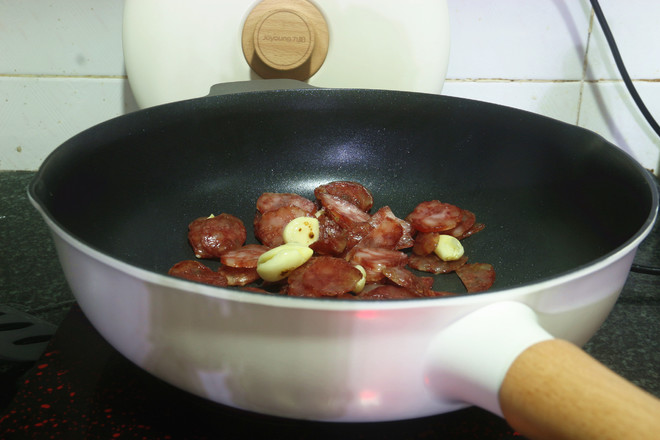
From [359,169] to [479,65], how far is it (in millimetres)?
397

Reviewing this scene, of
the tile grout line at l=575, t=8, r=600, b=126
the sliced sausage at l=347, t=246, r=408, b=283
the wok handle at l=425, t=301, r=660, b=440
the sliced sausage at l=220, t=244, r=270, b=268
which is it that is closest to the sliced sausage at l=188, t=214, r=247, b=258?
the sliced sausage at l=220, t=244, r=270, b=268

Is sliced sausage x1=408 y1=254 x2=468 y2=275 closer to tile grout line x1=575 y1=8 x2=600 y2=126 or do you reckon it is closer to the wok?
the wok

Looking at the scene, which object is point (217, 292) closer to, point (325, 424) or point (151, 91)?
point (325, 424)

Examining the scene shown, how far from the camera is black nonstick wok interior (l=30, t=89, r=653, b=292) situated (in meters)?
0.62

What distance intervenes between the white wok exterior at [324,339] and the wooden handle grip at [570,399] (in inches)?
0.5

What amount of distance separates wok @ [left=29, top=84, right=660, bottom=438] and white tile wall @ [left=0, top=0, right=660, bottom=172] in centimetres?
37

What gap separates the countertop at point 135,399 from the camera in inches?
17.5

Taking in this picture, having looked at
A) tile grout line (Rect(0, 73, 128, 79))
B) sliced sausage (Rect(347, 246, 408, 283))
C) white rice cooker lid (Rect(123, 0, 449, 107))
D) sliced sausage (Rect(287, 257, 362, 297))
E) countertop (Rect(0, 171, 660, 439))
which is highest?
white rice cooker lid (Rect(123, 0, 449, 107))

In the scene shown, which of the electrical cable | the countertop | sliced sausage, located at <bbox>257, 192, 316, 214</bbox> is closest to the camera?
the countertop

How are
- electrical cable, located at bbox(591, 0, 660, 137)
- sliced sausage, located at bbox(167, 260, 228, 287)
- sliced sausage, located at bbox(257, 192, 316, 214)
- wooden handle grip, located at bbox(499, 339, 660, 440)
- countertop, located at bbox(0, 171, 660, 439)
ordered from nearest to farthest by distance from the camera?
1. wooden handle grip, located at bbox(499, 339, 660, 440)
2. countertop, located at bbox(0, 171, 660, 439)
3. sliced sausage, located at bbox(167, 260, 228, 287)
4. sliced sausage, located at bbox(257, 192, 316, 214)
5. electrical cable, located at bbox(591, 0, 660, 137)

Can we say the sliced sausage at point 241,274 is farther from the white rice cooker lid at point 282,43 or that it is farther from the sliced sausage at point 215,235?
the white rice cooker lid at point 282,43

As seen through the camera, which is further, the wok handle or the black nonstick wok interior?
the black nonstick wok interior

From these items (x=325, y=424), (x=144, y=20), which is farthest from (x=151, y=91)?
(x=325, y=424)

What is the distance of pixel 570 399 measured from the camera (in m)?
0.28
